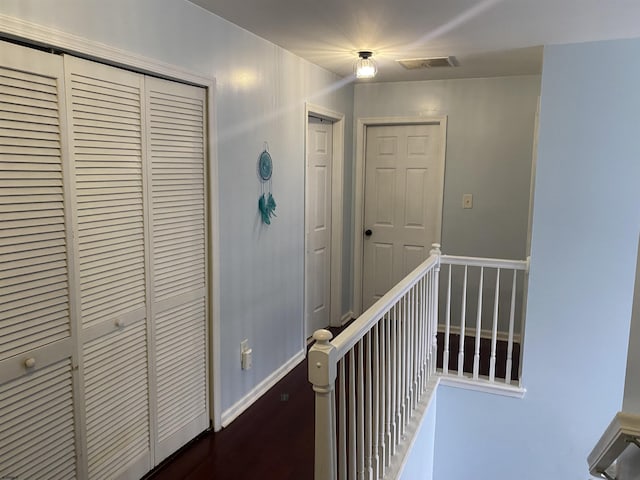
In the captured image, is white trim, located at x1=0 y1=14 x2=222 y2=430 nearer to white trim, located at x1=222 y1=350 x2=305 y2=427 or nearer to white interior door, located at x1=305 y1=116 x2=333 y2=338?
white trim, located at x1=222 y1=350 x2=305 y2=427

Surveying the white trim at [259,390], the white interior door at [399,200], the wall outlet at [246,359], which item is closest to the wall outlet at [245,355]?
the wall outlet at [246,359]

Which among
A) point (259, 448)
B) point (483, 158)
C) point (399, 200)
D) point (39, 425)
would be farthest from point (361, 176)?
point (39, 425)

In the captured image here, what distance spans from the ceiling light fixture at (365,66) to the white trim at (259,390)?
6.84ft

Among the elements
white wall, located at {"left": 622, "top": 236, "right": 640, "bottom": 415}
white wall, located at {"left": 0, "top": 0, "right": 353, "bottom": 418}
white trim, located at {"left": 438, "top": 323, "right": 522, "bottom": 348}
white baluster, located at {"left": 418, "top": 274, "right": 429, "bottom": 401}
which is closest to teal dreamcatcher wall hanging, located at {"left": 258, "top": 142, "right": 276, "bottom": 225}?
white wall, located at {"left": 0, "top": 0, "right": 353, "bottom": 418}

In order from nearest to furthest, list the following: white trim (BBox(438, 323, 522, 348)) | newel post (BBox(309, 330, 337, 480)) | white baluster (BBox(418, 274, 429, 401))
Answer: newel post (BBox(309, 330, 337, 480))
white baluster (BBox(418, 274, 429, 401))
white trim (BBox(438, 323, 522, 348))

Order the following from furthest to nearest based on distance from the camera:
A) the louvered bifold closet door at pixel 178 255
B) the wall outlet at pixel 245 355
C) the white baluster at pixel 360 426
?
the wall outlet at pixel 245 355 → the louvered bifold closet door at pixel 178 255 → the white baluster at pixel 360 426

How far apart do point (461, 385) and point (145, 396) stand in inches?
79.3

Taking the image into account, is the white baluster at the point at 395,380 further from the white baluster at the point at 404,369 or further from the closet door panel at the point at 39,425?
the closet door panel at the point at 39,425

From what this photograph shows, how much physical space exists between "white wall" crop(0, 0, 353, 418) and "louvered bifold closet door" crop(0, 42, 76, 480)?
0.24 m

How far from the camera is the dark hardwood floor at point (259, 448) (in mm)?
2389

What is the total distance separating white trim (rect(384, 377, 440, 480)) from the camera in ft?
7.13

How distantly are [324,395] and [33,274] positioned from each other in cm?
110

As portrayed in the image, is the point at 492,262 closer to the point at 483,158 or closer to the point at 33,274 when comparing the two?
the point at 483,158

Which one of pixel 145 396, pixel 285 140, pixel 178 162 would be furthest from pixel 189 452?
pixel 285 140
